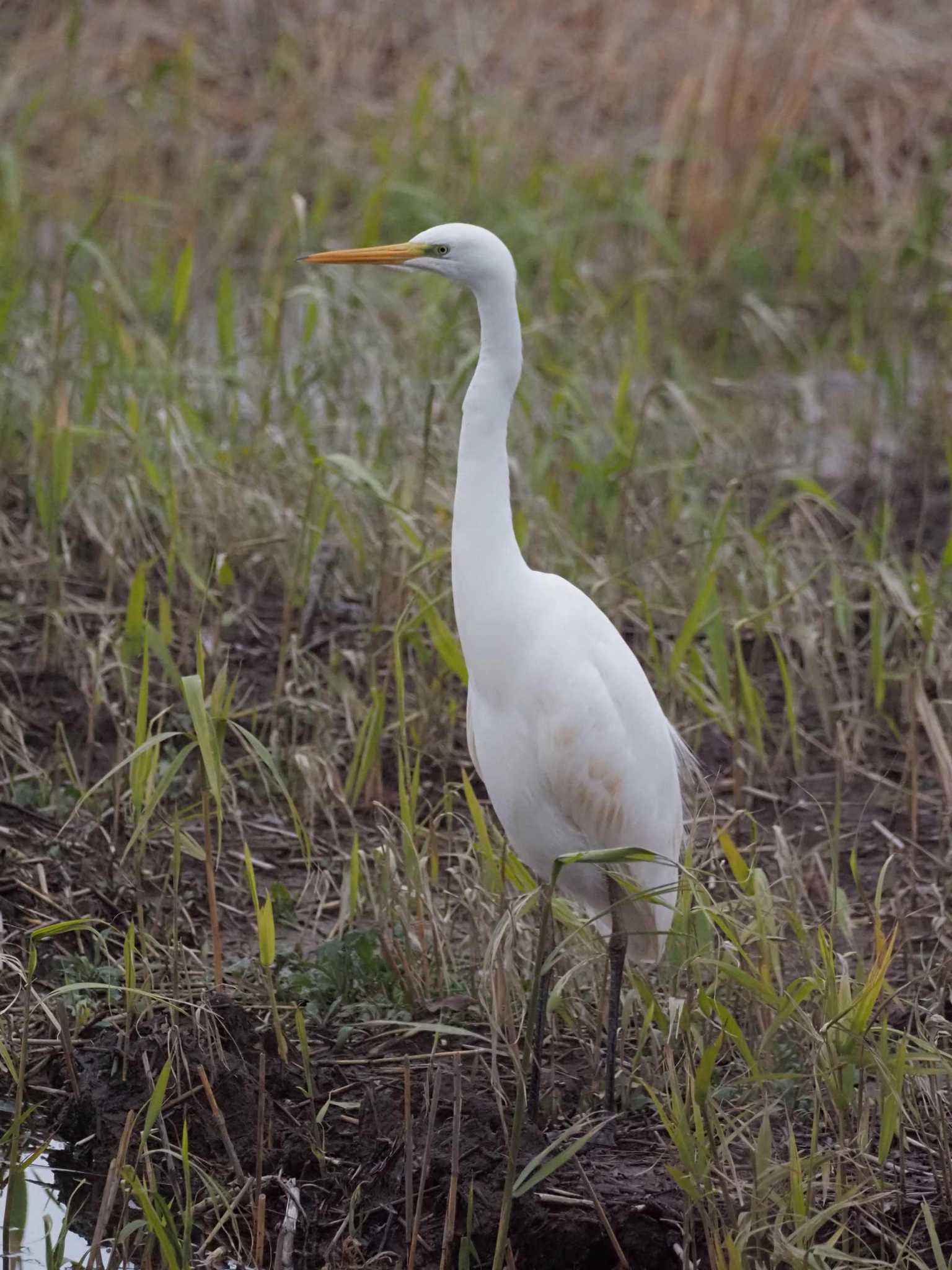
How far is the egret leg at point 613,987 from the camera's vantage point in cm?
257

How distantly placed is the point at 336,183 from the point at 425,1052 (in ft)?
14.1

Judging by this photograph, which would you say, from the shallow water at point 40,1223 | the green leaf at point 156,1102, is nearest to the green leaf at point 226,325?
the shallow water at point 40,1223

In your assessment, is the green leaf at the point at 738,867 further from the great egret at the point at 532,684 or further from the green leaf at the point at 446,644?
the green leaf at the point at 446,644

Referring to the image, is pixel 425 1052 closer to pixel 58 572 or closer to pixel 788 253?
pixel 58 572

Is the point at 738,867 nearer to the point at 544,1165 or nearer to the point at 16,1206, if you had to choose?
the point at 544,1165

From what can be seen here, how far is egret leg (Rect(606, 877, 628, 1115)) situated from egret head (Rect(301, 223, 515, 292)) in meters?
0.90

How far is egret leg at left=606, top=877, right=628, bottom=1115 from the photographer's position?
101 inches

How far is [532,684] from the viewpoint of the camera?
8.33 feet

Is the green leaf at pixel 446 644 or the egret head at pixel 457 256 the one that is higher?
the egret head at pixel 457 256

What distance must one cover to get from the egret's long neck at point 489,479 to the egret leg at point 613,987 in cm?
48

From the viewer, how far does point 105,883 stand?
3.00 meters

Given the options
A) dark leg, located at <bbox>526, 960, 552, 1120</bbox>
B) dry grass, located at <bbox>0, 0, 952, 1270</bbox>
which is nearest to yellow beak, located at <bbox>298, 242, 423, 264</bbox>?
dry grass, located at <bbox>0, 0, 952, 1270</bbox>

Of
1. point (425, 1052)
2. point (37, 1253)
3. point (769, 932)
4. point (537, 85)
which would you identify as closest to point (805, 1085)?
point (769, 932)

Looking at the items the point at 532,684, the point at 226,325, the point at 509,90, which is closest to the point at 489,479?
the point at 532,684
